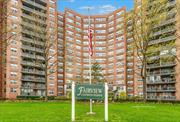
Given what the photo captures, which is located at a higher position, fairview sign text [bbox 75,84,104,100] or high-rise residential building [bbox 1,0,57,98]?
high-rise residential building [bbox 1,0,57,98]

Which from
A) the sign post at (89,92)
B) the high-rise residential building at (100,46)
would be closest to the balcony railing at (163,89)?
the high-rise residential building at (100,46)

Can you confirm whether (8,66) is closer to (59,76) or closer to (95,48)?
(59,76)

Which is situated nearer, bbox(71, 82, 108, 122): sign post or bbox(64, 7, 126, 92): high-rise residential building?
bbox(71, 82, 108, 122): sign post

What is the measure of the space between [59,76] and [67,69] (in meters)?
5.49

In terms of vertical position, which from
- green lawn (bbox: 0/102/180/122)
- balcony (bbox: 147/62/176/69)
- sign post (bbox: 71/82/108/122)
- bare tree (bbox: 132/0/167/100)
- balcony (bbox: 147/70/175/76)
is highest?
bare tree (bbox: 132/0/167/100)

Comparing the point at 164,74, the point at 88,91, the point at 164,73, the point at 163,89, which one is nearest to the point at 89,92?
the point at 88,91

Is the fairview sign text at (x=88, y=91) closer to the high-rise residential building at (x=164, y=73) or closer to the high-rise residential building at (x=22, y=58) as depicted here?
the high-rise residential building at (x=164, y=73)

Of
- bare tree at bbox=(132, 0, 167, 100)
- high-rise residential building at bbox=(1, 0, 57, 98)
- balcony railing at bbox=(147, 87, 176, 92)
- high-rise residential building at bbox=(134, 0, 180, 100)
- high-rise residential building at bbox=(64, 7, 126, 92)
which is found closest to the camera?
bare tree at bbox=(132, 0, 167, 100)

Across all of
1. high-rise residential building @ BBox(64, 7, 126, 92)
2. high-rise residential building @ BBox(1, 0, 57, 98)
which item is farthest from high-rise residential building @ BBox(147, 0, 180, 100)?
high-rise residential building @ BBox(1, 0, 57, 98)

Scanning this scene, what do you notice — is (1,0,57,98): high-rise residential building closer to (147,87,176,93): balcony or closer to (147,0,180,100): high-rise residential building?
(147,0,180,100): high-rise residential building

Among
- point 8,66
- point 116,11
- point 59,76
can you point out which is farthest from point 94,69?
point 116,11

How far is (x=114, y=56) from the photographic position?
14188 centimetres

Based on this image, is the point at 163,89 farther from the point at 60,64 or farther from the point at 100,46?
the point at 100,46

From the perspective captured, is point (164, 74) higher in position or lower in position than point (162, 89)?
higher
